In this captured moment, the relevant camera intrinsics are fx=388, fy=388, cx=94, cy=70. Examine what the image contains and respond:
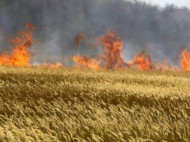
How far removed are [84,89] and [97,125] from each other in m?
6.99

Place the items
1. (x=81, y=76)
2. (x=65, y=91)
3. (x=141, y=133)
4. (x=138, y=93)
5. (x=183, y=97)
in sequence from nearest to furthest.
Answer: (x=141, y=133), (x=183, y=97), (x=138, y=93), (x=65, y=91), (x=81, y=76)

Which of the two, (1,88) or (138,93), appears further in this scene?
(1,88)

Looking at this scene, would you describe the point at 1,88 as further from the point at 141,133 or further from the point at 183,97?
the point at 141,133

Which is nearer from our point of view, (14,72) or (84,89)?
(84,89)

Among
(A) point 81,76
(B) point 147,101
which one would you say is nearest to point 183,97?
(B) point 147,101

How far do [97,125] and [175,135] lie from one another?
Result: 1.19m

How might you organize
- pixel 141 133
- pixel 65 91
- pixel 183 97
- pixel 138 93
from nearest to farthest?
pixel 141 133, pixel 183 97, pixel 138 93, pixel 65 91

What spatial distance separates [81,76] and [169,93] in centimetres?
842

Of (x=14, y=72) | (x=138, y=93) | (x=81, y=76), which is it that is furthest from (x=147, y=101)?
(x=14, y=72)

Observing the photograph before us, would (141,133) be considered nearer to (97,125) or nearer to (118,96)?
(97,125)

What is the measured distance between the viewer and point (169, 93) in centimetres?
1169

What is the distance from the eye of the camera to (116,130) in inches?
234

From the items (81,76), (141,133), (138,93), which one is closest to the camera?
(141,133)

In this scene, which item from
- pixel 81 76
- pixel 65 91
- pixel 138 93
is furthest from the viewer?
pixel 81 76
